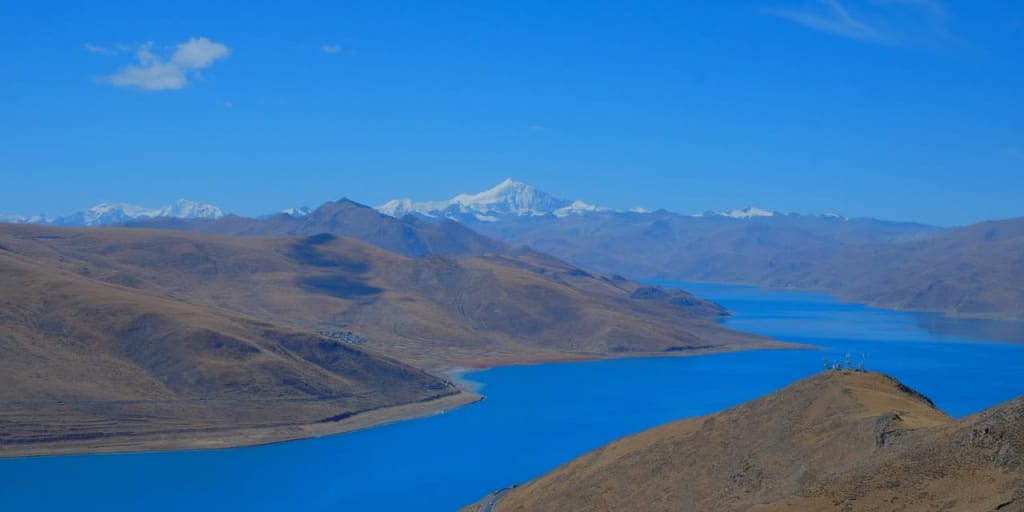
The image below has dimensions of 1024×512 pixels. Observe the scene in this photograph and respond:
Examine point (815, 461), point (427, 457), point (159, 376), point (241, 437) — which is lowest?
point (427, 457)

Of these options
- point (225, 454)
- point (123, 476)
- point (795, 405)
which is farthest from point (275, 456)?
point (795, 405)

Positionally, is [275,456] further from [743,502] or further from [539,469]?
[743,502]

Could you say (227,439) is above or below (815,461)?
below

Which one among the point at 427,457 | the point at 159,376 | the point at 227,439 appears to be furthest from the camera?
the point at 159,376

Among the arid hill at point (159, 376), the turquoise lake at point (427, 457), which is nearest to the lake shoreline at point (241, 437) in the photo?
the arid hill at point (159, 376)

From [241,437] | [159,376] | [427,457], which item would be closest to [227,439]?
[241,437]

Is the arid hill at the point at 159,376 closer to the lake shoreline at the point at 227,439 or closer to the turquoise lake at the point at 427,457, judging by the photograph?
the lake shoreline at the point at 227,439

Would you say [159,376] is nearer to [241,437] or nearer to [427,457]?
[241,437]

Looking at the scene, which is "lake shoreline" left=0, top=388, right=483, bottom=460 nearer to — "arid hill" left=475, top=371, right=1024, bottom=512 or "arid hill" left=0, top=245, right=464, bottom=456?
"arid hill" left=0, top=245, right=464, bottom=456
